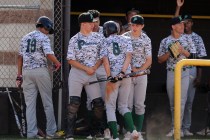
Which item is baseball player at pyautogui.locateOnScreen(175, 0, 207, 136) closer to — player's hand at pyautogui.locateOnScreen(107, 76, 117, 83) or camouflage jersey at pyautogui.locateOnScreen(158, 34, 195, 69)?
camouflage jersey at pyautogui.locateOnScreen(158, 34, 195, 69)

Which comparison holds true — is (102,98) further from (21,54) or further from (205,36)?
(205,36)

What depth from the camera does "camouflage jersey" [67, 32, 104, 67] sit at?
10.9 meters

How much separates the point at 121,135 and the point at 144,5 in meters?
3.00

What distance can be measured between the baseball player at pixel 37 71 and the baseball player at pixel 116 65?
1144mm

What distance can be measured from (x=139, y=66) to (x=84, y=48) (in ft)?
3.13

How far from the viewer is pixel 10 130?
39.9ft

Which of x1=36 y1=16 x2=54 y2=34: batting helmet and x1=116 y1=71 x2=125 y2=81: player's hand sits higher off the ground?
x1=36 y1=16 x2=54 y2=34: batting helmet

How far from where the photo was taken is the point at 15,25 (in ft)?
40.0

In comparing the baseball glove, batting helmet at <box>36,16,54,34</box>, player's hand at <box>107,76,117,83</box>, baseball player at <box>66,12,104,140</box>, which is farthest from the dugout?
player's hand at <box>107,76,117,83</box>

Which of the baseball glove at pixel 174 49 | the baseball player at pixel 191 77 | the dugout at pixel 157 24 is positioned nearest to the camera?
the baseball glove at pixel 174 49

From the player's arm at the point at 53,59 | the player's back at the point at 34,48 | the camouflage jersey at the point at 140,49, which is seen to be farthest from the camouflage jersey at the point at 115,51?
the player's back at the point at 34,48

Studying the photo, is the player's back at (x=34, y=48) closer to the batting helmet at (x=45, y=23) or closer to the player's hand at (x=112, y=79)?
the batting helmet at (x=45, y=23)

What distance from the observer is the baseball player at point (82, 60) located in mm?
10898

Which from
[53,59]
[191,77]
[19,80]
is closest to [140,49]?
[53,59]
